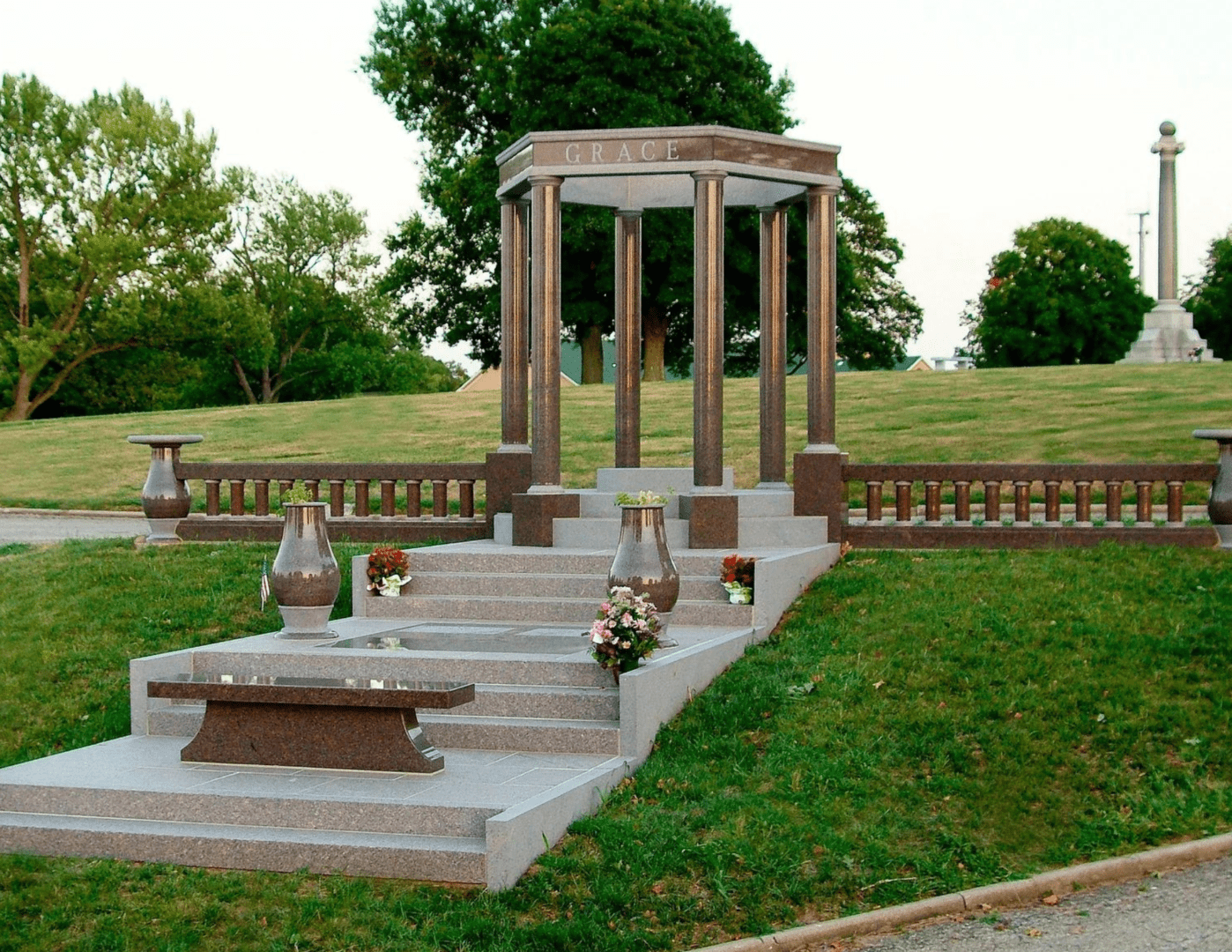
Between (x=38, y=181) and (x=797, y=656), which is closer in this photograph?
(x=797, y=656)

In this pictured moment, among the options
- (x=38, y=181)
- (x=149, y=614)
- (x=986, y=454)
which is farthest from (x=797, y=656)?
(x=38, y=181)

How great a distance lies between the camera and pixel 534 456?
46.4ft

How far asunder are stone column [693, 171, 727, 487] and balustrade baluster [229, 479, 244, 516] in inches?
213

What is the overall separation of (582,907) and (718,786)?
61.7 inches

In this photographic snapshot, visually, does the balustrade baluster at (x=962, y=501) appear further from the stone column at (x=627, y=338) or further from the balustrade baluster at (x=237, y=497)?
the balustrade baluster at (x=237, y=497)

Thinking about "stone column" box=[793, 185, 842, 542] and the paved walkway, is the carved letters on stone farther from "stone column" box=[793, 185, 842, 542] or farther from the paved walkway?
the paved walkway

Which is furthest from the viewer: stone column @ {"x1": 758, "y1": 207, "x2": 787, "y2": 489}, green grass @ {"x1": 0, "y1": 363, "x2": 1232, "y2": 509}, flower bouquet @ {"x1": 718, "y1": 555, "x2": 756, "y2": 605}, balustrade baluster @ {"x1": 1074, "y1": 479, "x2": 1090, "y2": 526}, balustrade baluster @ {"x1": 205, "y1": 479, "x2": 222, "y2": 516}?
green grass @ {"x1": 0, "y1": 363, "x2": 1232, "y2": 509}

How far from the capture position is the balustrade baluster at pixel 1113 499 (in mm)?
13945

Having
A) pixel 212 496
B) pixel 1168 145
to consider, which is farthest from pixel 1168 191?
pixel 212 496

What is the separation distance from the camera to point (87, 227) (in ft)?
164

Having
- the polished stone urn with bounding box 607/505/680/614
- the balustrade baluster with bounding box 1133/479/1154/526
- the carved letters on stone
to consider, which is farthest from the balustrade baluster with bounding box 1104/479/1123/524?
the polished stone urn with bounding box 607/505/680/614

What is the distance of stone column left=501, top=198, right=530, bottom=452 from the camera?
14.9 m

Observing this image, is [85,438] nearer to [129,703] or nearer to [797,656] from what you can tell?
[129,703]

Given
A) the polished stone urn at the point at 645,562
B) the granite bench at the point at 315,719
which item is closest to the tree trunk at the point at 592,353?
the polished stone urn at the point at 645,562
